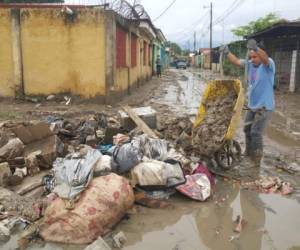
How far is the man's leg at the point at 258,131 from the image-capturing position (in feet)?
20.7

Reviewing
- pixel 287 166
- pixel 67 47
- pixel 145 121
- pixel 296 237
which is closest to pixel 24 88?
pixel 67 47

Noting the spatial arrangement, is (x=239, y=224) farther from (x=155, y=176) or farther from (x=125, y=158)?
(x=125, y=158)

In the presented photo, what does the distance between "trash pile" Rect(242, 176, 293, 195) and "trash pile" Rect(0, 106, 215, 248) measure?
662 mm

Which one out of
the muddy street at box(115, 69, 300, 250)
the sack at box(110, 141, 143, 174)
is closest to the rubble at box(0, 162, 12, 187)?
the sack at box(110, 141, 143, 174)

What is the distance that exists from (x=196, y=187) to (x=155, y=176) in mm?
641

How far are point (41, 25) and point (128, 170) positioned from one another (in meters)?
9.13

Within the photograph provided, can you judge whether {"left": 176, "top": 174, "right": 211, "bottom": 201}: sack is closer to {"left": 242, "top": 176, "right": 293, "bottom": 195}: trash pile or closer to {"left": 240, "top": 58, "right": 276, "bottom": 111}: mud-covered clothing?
{"left": 242, "top": 176, "right": 293, "bottom": 195}: trash pile

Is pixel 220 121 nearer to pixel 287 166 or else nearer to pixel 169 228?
pixel 287 166

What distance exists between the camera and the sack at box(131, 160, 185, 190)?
4773 mm

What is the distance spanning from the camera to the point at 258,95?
6297 mm

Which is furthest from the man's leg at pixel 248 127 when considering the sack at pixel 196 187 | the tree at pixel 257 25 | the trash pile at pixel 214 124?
the tree at pixel 257 25

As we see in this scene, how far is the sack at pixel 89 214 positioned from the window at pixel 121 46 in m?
10.3

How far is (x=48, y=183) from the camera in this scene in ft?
16.5

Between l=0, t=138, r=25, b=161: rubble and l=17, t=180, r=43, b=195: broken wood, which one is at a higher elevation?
l=0, t=138, r=25, b=161: rubble
